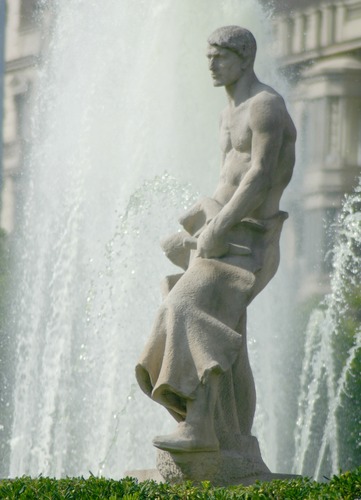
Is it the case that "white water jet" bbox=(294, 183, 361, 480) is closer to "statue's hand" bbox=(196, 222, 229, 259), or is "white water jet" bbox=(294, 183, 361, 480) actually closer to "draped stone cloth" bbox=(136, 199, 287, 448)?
"draped stone cloth" bbox=(136, 199, 287, 448)

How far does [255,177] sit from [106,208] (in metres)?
8.78

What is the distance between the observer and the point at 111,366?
46.7ft

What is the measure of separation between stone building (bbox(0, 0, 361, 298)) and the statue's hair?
62.6ft

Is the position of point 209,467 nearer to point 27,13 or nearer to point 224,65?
point 224,65

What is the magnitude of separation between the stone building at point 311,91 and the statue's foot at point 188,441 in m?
19.9

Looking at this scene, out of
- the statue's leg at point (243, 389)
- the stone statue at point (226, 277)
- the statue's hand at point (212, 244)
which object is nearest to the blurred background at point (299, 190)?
the statue's leg at point (243, 389)

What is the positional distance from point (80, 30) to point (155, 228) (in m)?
6.73

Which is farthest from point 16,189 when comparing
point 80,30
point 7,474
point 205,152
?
point 7,474

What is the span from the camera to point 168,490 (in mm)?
7930

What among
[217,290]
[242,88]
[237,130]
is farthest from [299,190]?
[217,290]

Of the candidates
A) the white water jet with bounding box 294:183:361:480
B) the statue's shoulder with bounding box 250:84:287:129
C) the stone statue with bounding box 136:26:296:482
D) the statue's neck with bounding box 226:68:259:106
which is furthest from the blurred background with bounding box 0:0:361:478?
the statue's shoulder with bounding box 250:84:287:129

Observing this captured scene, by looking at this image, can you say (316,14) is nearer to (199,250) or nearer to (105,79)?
(105,79)

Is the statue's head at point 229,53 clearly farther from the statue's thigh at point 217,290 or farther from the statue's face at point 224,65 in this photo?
the statue's thigh at point 217,290

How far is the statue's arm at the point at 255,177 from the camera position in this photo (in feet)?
30.5
